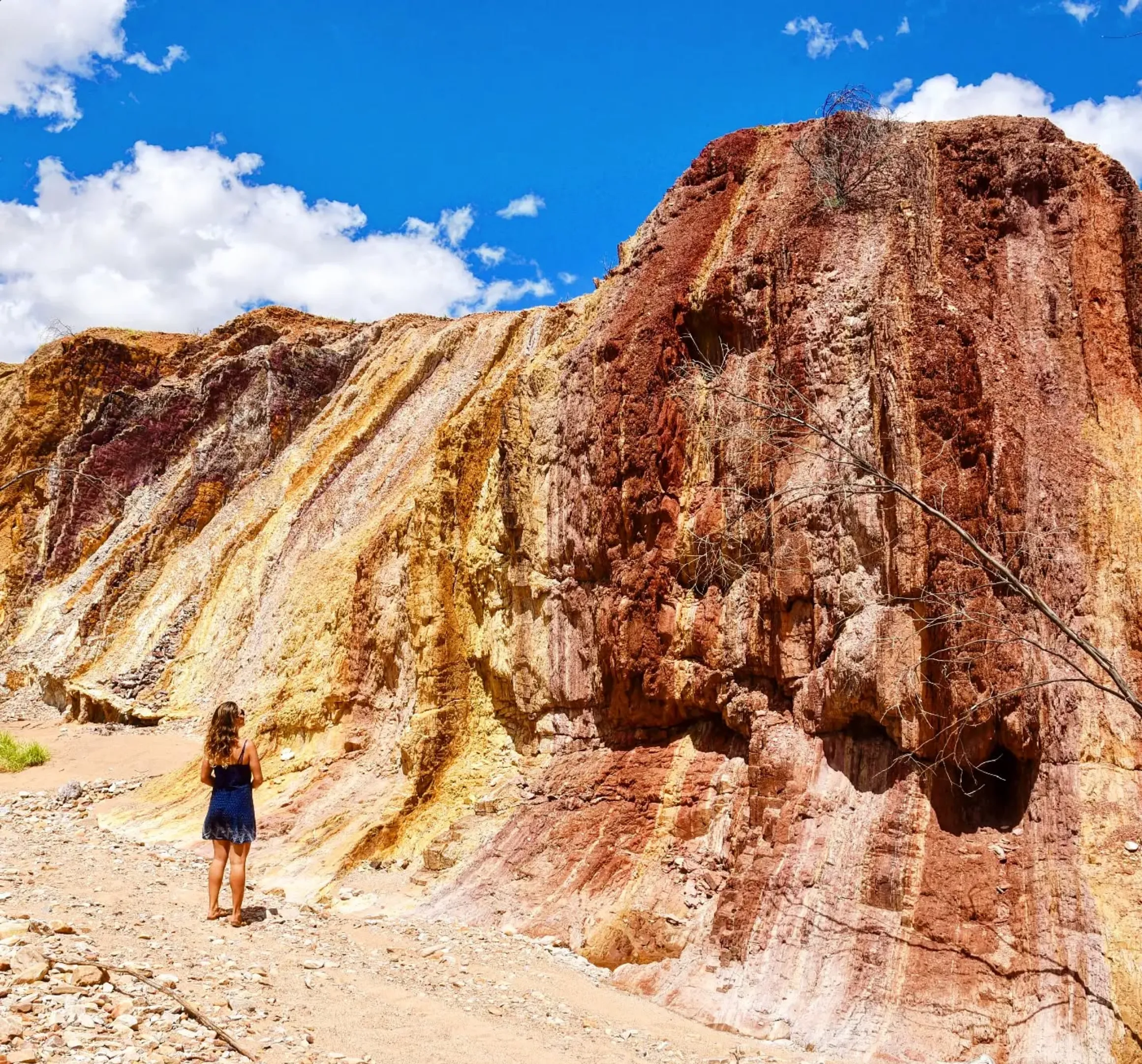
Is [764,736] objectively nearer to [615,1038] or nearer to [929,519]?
[929,519]

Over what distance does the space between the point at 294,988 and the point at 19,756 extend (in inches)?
418

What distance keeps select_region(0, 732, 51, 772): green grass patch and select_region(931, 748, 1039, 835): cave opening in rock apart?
12.3 meters

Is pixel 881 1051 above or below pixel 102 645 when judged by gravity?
below

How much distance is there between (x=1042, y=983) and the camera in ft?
21.1

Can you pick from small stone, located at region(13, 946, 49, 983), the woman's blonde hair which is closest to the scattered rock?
small stone, located at region(13, 946, 49, 983)

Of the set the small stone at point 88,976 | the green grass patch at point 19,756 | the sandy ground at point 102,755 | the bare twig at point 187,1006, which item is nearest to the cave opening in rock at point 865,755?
the bare twig at point 187,1006

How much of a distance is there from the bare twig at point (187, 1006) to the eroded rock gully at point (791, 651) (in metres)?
3.32

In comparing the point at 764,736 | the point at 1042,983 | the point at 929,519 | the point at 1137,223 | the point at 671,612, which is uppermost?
the point at 1137,223

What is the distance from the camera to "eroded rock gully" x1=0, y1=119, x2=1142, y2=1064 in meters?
6.95

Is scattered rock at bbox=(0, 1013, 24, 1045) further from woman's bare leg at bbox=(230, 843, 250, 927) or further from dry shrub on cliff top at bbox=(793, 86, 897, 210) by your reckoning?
dry shrub on cliff top at bbox=(793, 86, 897, 210)

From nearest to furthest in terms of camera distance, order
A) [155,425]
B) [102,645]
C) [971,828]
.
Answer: [971,828] → [102,645] → [155,425]

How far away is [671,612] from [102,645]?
14914 mm

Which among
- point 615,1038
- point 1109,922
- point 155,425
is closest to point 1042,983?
point 1109,922

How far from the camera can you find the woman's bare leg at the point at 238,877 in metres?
7.36
